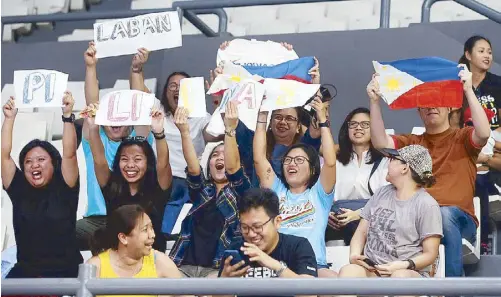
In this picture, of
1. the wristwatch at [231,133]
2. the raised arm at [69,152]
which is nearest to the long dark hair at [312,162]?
the wristwatch at [231,133]

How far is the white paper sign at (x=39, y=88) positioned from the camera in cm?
834

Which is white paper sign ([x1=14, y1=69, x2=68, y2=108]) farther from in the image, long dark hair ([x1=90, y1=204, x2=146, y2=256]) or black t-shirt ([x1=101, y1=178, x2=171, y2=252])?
long dark hair ([x1=90, y1=204, x2=146, y2=256])

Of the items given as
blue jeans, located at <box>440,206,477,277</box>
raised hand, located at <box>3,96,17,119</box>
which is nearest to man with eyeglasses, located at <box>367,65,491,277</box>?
blue jeans, located at <box>440,206,477,277</box>

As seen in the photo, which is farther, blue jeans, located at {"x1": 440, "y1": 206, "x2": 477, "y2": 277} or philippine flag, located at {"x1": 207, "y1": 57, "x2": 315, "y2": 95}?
philippine flag, located at {"x1": 207, "y1": 57, "x2": 315, "y2": 95}

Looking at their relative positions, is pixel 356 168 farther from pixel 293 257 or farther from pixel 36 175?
pixel 36 175

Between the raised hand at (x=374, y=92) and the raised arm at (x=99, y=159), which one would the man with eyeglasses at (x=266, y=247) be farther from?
the raised arm at (x=99, y=159)

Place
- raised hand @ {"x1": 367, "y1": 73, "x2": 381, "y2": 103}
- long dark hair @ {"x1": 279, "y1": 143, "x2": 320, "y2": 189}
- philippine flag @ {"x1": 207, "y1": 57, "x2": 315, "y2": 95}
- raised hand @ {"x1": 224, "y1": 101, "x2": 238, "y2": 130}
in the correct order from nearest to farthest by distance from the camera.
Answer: long dark hair @ {"x1": 279, "y1": 143, "x2": 320, "y2": 189} < raised hand @ {"x1": 224, "y1": 101, "x2": 238, "y2": 130} < raised hand @ {"x1": 367, "y1": 73, "x2": 381, "y2": 103} < philippine flag @ {"x1": 207, "y1": 57, "x2": 315, "y2": 95}

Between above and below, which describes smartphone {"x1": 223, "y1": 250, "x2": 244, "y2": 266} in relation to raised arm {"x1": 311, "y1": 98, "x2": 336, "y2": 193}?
below

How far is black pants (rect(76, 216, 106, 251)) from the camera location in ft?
26.7

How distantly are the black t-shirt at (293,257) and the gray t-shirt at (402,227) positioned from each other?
1.47 feet

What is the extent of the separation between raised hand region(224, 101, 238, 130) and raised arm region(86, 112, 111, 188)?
31.6 inches

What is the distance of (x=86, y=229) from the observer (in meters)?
8.18

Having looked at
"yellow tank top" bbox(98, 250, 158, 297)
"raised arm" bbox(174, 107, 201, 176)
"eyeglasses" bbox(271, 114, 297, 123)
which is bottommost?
"yellow tank top" bbox(98, 250, 158, 297)

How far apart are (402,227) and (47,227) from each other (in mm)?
1973
